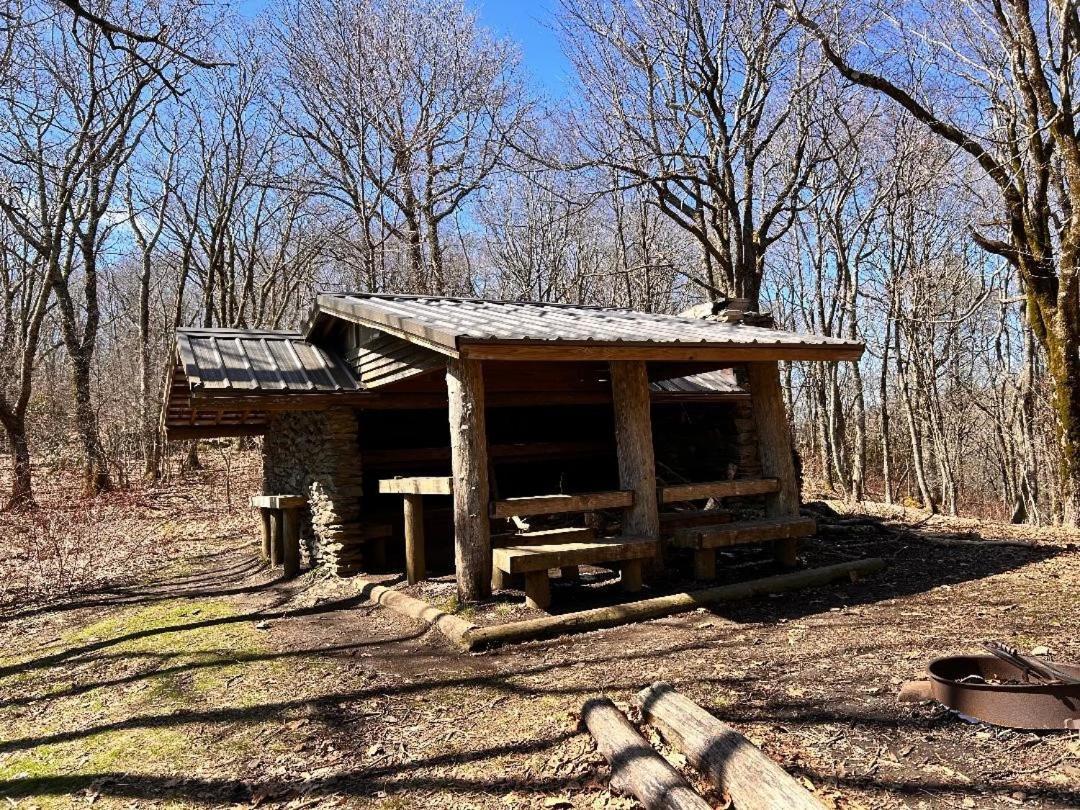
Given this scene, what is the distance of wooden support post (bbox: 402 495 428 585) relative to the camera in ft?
24.0

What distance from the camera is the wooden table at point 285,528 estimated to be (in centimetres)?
895

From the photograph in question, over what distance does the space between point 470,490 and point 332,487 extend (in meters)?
3.12

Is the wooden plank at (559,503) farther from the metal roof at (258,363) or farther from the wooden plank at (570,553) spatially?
the metal roof at (258,363)

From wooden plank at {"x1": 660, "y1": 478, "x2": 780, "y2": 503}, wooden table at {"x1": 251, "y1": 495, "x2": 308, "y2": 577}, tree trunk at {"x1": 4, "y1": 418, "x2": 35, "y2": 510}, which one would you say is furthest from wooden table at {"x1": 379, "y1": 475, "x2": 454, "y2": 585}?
tree trunk at {"x1": 4, "y1": 418, "x2": 35, "y2": 510}

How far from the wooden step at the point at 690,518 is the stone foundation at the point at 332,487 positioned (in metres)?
3.66

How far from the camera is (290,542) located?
29.9 ft

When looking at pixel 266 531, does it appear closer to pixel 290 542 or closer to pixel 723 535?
pixel 290 542

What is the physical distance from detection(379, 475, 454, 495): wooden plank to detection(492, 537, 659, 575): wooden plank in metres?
0.75

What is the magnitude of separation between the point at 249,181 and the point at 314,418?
654 inches

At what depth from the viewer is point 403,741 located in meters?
3.80

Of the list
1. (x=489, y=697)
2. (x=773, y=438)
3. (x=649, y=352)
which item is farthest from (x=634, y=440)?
(x=489, y=697)

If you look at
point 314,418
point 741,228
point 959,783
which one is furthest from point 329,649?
point 741,228

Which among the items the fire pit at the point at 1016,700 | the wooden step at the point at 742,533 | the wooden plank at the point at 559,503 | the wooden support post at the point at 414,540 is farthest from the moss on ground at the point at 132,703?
the wooden step at the point at 742,533

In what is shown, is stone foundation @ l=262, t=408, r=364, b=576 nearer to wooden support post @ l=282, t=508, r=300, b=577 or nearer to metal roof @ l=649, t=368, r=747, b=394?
wooden support post @ l=282, t=508, r=300, b=577
